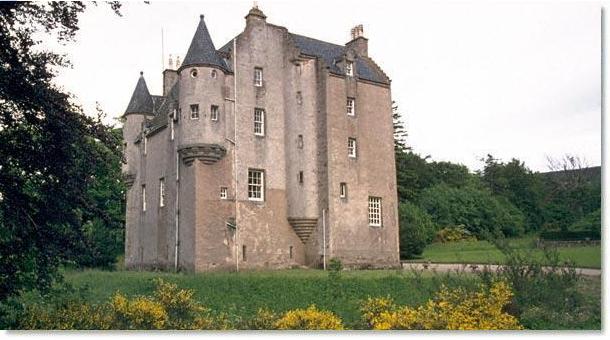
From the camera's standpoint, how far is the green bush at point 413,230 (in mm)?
12805

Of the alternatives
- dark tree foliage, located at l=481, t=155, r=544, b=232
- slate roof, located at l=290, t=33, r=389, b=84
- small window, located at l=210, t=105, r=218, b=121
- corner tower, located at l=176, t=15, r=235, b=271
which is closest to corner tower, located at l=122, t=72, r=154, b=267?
corner tower, located at l=176, t=15, r=235, b=271

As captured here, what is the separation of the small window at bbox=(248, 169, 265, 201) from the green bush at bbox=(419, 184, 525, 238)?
5.87 meters

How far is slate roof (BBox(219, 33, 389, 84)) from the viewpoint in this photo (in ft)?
55.6

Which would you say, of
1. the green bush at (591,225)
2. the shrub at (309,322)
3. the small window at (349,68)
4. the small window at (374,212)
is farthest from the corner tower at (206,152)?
the green bush at (591,225)

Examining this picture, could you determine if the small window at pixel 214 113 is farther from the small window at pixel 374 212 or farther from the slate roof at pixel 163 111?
the small window at pixel 374 212

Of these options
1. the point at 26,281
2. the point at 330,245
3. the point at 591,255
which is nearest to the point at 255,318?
the point at 26,281

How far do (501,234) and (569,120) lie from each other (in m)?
1.97

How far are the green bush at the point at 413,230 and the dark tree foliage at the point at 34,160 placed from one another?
6.98 m

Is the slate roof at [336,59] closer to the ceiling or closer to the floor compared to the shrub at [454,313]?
closer to the ceiling

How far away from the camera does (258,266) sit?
15.5 m

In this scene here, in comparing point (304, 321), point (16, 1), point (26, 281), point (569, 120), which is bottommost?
point (304, 321)

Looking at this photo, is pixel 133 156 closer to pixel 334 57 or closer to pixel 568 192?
pixel 334 57

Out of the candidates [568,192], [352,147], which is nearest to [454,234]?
[568,192]

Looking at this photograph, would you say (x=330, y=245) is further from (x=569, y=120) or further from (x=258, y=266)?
(x=569, y=120)
